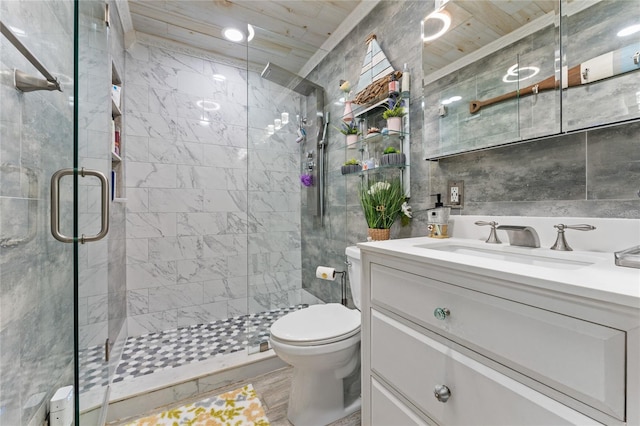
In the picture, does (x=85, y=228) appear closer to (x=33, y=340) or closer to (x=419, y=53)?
(x=33, y=340)

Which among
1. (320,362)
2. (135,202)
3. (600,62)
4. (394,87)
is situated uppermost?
(394,87)

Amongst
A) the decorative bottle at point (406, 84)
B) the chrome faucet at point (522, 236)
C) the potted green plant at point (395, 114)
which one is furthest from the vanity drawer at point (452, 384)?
the decorative bottle at point (406, 84)

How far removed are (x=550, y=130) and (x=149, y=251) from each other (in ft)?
9.12

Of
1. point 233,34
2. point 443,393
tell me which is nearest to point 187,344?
point 443,393

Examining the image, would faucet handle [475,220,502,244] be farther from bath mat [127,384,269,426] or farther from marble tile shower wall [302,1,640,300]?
bath mat [127,384,269,426]

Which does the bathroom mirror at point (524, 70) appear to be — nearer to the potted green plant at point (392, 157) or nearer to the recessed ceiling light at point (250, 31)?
the potted green plant at point (392, 157)

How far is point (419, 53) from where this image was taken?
149 cm

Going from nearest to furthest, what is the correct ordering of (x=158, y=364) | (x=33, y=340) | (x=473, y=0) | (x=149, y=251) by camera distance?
(x=33, y=340) < (x=473, y=0) < (x=158, y=364) < (x=149, y=251)

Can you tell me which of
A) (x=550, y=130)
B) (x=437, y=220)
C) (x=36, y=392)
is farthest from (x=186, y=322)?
(x=550, y=130)

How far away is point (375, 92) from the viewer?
67.5 inches

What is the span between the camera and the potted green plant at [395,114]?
1551 millimetres

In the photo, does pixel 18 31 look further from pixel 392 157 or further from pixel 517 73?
pixel 517 73

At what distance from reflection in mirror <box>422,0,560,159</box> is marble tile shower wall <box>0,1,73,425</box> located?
1596 mm

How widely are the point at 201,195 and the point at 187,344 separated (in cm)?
129
